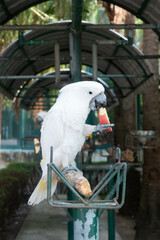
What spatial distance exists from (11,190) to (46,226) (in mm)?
1480

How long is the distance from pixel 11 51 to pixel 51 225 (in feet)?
17.8

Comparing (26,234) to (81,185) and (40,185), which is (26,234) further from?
(81,185)

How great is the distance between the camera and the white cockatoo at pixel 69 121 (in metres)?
Answer: 2.63

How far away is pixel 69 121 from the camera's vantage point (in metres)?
2.63

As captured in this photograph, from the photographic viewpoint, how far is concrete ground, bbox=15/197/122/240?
26.6 feet

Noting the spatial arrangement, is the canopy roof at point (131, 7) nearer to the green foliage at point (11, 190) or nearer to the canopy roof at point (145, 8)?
the canopy roof at point (145, 8)

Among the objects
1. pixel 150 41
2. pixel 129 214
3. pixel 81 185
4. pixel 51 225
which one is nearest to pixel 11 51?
pixel 150 41

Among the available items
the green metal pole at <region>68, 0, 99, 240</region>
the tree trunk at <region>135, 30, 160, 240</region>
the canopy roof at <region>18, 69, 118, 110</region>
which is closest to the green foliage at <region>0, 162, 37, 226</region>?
the canopy roof at <region>18, 69, 118, 110</region>

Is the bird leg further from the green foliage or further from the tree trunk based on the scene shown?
the green foliage

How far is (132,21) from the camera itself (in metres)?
9.08

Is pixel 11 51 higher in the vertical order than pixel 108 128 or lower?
higher

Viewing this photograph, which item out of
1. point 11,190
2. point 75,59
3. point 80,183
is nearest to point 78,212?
point 80,183

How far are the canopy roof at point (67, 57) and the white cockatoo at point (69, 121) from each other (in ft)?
6.85

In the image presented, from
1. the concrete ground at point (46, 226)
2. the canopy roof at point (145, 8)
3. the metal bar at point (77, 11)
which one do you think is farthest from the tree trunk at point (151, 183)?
the metal bar at point (77, 11)
